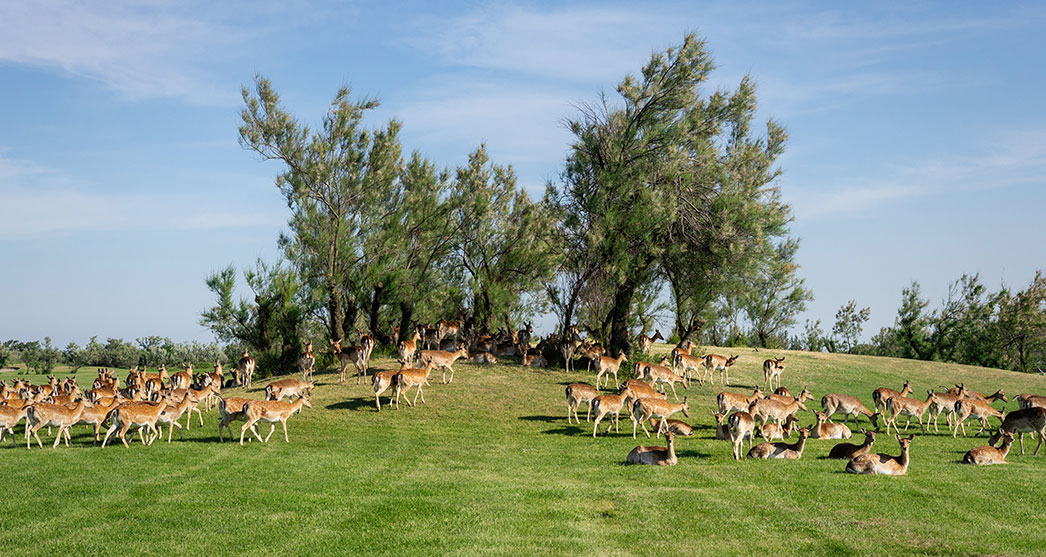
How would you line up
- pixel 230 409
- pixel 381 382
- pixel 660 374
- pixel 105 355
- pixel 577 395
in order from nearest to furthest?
pixel 230 409
pixel 577 395
pixel 381 382
pixel 660 374
pixel 105 355

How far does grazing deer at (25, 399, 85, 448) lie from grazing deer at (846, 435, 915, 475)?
1825 cm

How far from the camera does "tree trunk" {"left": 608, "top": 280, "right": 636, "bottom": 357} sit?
33219mm

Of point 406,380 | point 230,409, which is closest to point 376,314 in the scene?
point 406,380

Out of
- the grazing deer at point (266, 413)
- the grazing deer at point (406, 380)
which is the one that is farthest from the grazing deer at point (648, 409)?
the grazing deer at point (266, 413)

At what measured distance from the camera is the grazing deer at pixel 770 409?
2158 cm

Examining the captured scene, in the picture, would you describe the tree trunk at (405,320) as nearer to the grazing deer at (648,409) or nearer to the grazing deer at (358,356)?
the grazing deer at (358,356)

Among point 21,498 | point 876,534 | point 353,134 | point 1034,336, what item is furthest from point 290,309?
point 1034,336

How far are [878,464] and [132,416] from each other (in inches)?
668

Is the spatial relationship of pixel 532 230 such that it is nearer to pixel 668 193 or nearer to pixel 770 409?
pixel 668 193

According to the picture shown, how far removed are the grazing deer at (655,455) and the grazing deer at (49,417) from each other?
13.9 m

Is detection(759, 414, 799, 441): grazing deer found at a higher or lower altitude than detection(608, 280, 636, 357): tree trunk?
lower

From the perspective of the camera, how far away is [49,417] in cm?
1900

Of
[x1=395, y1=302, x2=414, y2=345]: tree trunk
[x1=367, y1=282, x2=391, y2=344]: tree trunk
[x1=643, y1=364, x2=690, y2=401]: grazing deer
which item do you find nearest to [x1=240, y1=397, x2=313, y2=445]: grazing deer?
[x1=643, y1=364, x2=690, y2=401]: grazing deer

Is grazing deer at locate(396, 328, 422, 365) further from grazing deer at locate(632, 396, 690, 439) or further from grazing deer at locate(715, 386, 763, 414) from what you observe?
grazing deer at locate(715, 386, 763, 414)
